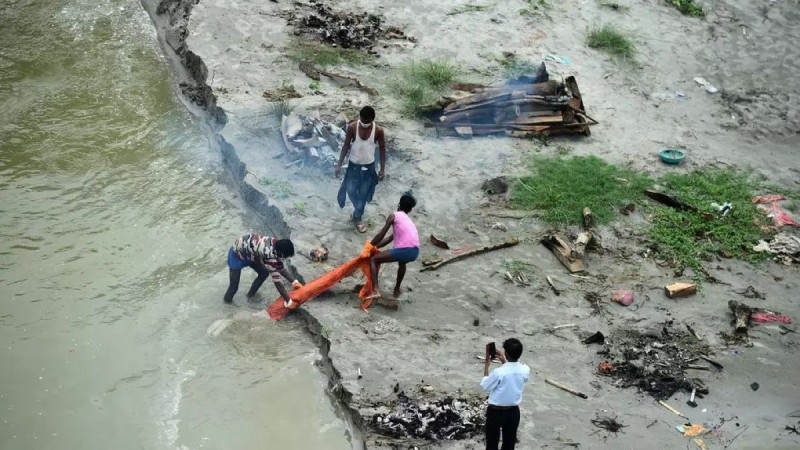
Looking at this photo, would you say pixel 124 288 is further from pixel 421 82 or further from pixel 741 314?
pixel 741 314

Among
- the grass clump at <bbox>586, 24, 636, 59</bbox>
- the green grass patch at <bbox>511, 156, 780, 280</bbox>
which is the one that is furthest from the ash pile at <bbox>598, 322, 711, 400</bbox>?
the grass clump at <bbox>586, 24, 636, 59</bbox>

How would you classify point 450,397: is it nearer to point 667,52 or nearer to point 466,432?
point 466,432

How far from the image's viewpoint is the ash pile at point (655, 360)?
24.3ft

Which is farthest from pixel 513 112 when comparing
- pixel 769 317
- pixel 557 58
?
pixel 769 317

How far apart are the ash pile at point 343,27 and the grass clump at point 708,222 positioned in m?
5.67

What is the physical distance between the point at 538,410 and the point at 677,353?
6.62 ft

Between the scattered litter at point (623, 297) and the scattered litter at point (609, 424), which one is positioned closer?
the scattered litter at point (609, 424)

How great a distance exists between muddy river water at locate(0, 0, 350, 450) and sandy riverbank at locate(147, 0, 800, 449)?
2.01 ft

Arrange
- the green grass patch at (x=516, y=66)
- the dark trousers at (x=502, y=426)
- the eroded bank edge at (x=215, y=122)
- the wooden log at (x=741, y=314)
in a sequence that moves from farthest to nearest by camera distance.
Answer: the green grass patch at (x=516, y=66), the wooden log at (x=741, y=314), the eroded bank edge at (x=215, y=122), the dark trousers at (x=502, y=426)

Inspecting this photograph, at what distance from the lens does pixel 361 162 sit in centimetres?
900

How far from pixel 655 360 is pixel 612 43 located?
7.82m

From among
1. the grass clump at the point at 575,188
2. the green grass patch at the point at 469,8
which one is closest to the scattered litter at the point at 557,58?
the green grass patch at the point at 469,8

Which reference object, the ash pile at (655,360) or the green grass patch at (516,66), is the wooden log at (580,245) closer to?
the ash pile at (655,360)

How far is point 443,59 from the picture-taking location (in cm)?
1293
